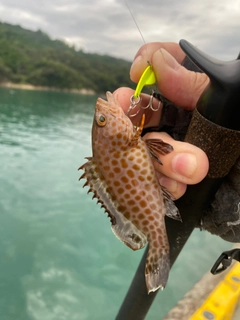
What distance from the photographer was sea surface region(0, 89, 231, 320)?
150 inches

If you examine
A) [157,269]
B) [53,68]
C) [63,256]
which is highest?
[157,269]

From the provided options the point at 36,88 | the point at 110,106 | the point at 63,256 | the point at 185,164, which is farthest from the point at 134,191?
the point at 36,88

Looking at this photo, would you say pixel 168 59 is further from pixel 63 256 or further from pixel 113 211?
pixel 63 256

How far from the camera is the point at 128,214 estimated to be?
4.00 feet

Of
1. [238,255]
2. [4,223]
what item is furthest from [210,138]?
[4,223]

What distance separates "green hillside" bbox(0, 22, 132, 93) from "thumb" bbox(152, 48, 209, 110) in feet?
138

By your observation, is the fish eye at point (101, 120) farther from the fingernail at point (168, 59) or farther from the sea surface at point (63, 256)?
the sea surface at point (63, 256)

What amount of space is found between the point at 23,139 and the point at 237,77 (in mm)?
12262

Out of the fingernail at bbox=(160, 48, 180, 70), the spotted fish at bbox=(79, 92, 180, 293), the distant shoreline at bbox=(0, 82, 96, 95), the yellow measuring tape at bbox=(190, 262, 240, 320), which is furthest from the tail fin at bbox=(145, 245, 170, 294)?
the distant shoreline at bbox=(0, 82, 96, 95)

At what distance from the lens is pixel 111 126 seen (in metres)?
1.28

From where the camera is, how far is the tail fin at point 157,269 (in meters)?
1.17

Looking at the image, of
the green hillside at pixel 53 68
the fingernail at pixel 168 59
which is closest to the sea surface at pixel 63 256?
the fingernail at pixel 168 59

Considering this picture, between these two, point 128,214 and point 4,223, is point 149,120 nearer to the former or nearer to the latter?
point 128,214

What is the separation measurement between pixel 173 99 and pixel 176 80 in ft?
0.38
